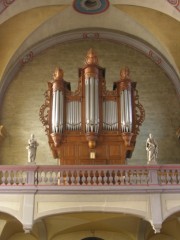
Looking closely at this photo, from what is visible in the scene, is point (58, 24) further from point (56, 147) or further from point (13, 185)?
point (13, 185)

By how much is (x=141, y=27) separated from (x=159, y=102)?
2.96 meters

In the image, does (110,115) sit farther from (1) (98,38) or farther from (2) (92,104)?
(1) (98,38)

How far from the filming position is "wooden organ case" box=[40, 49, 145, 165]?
1345 cm

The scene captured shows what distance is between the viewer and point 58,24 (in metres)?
16.6

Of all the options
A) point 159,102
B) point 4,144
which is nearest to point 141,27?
point 159,102

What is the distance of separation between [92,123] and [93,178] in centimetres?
206

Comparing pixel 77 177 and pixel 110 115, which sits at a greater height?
pixel 110 115

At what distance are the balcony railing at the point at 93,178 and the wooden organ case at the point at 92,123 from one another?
1312 millimetres

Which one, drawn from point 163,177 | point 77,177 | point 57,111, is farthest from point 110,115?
point 163,177

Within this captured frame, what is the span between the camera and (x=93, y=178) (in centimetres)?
1203

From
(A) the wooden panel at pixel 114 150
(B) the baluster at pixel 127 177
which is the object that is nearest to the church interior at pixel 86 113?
(A) the wooden panel at pixel 114 150

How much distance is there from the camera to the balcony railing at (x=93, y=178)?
11.8 m

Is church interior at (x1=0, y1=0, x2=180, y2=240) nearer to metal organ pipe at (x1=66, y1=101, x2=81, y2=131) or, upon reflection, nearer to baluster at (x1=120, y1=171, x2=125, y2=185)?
metal organ pipe at (x1=66, y1=101, x2=81, y2=131)

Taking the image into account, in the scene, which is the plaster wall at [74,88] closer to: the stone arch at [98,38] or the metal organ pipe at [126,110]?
the stone arch at [98,38]
